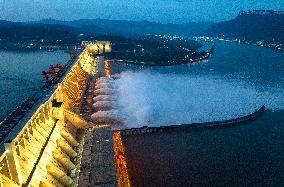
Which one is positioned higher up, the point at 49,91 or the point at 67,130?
the point at 49,91

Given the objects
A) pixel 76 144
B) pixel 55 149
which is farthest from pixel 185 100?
pixel 55 149

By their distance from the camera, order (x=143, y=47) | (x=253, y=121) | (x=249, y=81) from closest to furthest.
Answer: (x=253, y=121) → (x=249, y=81) → (x=143, y=47)

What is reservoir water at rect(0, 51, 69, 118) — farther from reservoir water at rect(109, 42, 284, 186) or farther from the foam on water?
reservoir water at rect(109, 42, 284, 186)

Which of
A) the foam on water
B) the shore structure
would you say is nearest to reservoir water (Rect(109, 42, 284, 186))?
the foam on water

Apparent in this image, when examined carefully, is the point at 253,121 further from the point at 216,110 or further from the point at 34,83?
the point at 34,83

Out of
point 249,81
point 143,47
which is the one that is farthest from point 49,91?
point 143,47

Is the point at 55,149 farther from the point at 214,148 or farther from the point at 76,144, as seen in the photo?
the point at 214,148

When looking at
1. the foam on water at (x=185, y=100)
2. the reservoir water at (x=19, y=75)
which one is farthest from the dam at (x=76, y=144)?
the reservoir water at (x=19, y=75)
